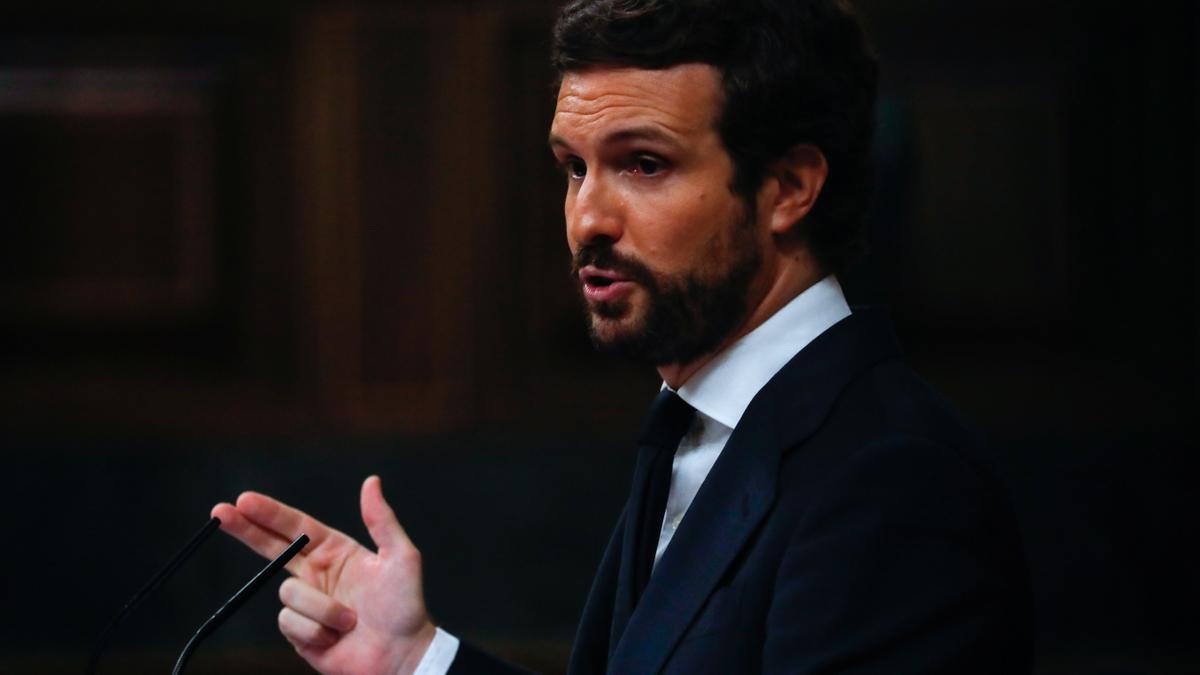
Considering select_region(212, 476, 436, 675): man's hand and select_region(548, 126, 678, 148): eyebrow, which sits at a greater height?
select_region(548, 126, 678, 148): eyebrow

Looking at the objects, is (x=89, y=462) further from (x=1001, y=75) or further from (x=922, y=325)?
(x=1001, y=75)

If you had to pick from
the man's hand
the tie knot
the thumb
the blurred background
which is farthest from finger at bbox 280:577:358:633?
the blurred background

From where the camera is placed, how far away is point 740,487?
190 centimetres

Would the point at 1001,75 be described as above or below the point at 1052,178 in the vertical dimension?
above

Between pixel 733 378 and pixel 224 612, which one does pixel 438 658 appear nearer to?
pixel 224 612

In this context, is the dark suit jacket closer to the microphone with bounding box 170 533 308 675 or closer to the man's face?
the man's face

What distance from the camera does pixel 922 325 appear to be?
225 inches

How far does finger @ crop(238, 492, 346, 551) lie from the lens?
7.20ft

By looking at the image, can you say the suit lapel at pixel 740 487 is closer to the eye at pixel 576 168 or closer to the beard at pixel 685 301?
the beard at pixel 685 301

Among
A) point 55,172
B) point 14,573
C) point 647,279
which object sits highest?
point 647,279

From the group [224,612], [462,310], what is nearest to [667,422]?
[224,612]

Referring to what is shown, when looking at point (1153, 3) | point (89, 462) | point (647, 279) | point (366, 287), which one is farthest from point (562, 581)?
point (647, 279)

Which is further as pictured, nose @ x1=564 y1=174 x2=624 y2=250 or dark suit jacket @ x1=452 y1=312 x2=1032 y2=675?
nose @ x1=564 y1=174 x2=624 y2=250

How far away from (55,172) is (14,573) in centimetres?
141
